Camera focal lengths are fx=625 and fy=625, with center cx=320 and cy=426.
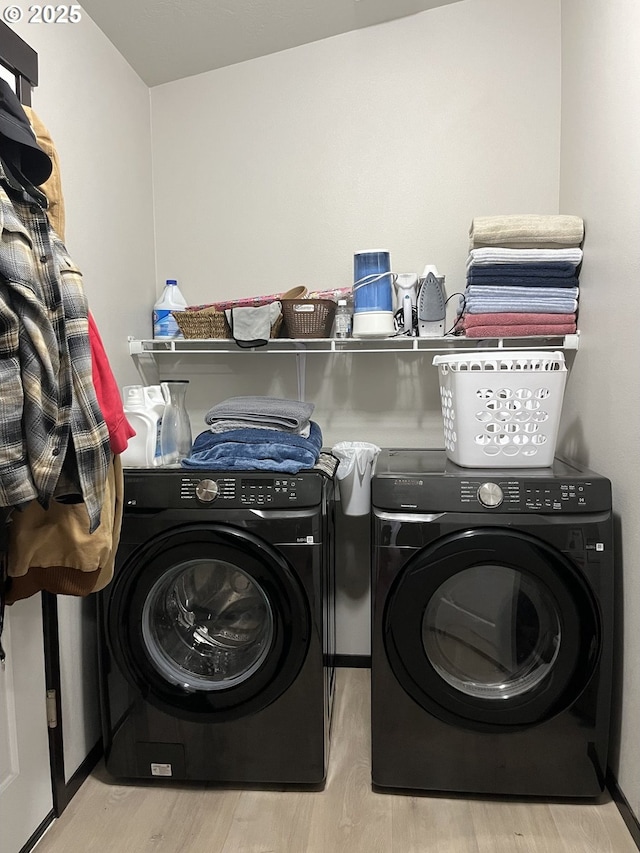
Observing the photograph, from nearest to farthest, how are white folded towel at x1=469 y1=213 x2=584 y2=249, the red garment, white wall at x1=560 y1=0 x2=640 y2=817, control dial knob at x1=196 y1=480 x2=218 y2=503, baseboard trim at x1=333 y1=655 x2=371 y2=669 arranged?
the red garment, white wall at x1=560 y1=0 x2=640 y2=817, control dial knob at x1=196 y1=480 x2=218 y2=503, white folded towel at x1=469 y1=213 x2=584 y2=249, baseboard trim at x1=333 y1=655 x2=371 y2=669

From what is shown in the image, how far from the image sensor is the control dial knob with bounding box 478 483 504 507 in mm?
1686

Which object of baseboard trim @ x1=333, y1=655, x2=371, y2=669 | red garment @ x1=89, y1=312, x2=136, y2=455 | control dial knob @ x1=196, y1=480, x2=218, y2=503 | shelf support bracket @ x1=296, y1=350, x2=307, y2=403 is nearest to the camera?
red garment @ x1=89, y1=312, x2=136, y2=455

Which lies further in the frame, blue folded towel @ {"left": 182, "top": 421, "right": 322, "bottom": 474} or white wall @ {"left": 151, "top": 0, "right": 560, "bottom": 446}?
white wall @ {"left": 151, "top": 0, "right": 560, "bottom": 446}

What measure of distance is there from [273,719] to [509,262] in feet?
5.23

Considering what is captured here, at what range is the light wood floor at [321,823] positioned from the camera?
159 centimetres

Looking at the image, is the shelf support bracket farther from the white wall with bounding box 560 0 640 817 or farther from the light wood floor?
the light wood floor

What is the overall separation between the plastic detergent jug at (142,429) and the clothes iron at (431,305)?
98cm

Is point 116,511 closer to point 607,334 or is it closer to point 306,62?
point 607,334

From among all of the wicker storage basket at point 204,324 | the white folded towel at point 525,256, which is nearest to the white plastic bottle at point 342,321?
the wicker storage basket at point 204,324

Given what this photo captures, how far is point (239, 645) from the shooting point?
1.86m

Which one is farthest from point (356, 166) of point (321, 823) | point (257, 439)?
point (321, 823)

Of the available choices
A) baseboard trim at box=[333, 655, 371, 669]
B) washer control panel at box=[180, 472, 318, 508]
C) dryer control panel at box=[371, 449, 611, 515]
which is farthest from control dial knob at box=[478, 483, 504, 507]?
baseboard trim at box=[333, 655, 371, 669]

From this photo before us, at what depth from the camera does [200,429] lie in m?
2.54

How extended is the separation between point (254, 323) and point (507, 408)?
87 centimetres
